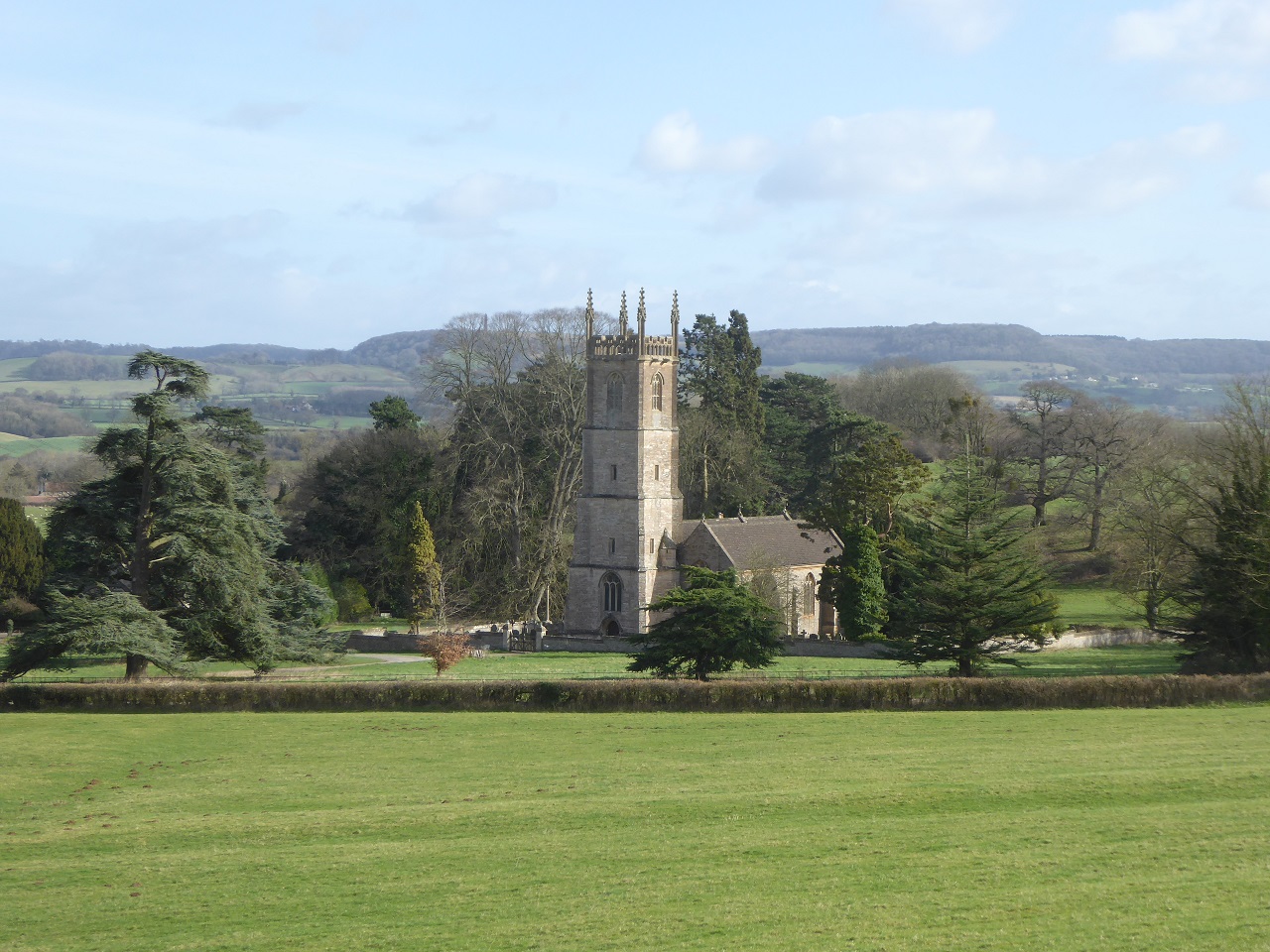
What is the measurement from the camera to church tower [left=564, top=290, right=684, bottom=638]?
5456 cm

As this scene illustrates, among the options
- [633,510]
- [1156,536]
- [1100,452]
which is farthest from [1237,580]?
[1100,452]

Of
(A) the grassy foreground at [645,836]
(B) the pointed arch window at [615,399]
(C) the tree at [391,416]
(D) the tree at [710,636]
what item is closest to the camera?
(A) the grassy foreground at [645,836]

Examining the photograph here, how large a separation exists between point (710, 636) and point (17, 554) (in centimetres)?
3358

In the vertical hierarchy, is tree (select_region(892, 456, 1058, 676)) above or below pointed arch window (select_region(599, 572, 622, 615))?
above

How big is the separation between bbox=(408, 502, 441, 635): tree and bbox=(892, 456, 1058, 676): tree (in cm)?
2575

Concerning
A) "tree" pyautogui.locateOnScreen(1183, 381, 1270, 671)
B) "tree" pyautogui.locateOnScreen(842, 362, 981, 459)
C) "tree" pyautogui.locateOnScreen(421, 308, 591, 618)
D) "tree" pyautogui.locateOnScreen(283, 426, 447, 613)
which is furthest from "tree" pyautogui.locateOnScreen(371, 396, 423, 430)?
"tree" pyautogui.locateOnScreen(1183, 381, 1270, 671)

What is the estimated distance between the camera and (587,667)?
43.8 m

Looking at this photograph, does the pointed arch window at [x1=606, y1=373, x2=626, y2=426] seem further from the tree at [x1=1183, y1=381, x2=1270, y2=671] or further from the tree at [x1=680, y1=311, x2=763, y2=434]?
the tree at [x1=1183, y1=381, x2=1270, y2=671]

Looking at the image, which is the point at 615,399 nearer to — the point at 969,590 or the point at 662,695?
the point at 969,590

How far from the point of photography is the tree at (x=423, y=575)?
56.4m

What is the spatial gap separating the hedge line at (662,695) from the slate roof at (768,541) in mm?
22145

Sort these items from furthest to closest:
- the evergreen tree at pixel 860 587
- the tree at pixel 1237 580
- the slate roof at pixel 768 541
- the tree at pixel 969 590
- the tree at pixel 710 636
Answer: the slate roof at pixel 768 541, the evergreen tree at pixel 860 587, the tree at pixel 969 590, the tree at pixel 710 636, the tree at pixel 1237 580

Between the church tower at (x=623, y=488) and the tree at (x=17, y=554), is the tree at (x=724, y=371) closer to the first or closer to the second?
the church tower at (x=623, y=488)

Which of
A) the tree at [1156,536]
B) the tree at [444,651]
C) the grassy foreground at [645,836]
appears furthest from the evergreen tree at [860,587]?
the grassy foreground at [645,836]
